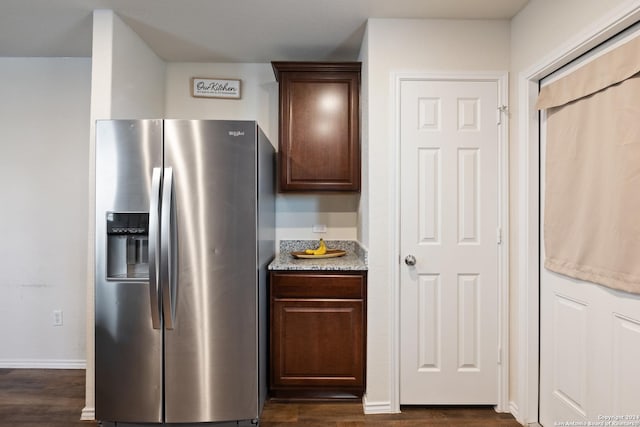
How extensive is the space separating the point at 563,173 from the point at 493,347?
1161 mm

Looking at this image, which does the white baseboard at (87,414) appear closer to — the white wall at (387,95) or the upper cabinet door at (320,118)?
the white wall at (387,95)

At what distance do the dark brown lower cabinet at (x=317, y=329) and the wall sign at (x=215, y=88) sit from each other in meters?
1.66

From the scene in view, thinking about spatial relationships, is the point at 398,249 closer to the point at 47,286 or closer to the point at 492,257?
the point at 492,257

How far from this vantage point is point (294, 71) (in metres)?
2.58

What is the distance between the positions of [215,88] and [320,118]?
1051 mm

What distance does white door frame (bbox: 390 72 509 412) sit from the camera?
2.19 metres

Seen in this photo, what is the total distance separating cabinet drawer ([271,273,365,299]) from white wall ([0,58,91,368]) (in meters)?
1.81

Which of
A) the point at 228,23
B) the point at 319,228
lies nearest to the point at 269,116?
the point at 228,23

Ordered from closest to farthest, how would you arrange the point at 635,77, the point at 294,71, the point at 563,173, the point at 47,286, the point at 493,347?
the point at 635,77 < the point at 563,173 < the point at 493,347 < the point at 294,71 < the point at 47,286

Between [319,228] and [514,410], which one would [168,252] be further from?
[514,410]

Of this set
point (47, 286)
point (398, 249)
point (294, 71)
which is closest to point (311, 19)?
point (294, 71)

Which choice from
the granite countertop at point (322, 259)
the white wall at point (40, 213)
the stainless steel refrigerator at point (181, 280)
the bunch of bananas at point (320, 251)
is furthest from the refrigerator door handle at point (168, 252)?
the white wall at point (40, 213)

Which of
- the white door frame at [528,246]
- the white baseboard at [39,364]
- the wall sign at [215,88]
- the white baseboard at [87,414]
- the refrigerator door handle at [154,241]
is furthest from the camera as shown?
the wall sign at [215,88]

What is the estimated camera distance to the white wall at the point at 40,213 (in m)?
2.86
